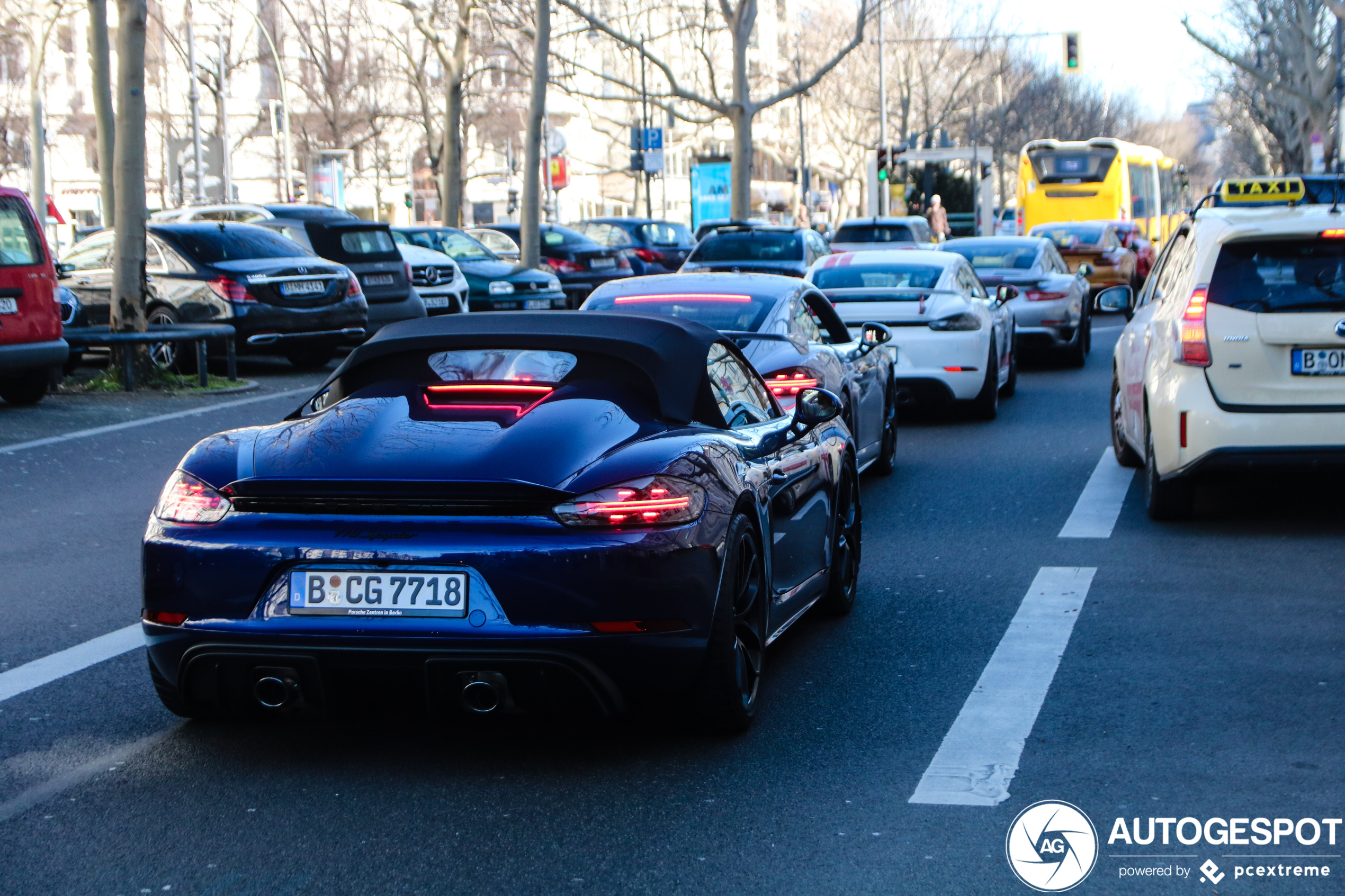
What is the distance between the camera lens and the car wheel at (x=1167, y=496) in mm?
9250

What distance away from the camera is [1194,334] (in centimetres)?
893

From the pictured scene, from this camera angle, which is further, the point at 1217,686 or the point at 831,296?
the point at 831,296

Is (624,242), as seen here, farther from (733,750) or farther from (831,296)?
(733,750)

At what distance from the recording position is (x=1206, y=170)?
590ft

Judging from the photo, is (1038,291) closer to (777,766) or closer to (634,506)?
(777,766)

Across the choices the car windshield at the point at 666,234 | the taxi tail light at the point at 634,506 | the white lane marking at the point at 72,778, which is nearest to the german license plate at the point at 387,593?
the taxi tail light at the point at 634,506

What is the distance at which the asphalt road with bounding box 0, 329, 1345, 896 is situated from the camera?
4246 mm

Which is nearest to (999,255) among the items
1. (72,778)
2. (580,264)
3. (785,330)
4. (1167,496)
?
(785,330)

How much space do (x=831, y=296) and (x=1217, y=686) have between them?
8303mm

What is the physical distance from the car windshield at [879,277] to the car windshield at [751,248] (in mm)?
9326

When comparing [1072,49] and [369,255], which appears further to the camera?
[1072,49]

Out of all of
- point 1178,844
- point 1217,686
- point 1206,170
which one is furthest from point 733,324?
point 1206,170

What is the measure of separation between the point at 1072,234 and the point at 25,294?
18041 millimetres

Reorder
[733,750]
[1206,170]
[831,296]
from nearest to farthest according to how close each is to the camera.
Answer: [733,750] → [831,296] → [1206,170]
